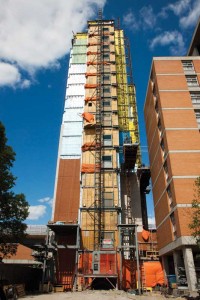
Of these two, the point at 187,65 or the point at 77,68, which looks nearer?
the point at 187,65

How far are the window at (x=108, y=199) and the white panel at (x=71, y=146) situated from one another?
31.0ft

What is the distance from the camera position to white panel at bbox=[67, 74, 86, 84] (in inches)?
2055

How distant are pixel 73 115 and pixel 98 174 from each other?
46.2ft

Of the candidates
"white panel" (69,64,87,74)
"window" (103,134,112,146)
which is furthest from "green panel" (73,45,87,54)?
"window" (103,134,112,146)

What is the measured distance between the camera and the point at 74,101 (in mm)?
49375

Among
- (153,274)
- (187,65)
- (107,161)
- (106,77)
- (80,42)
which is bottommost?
(153,274)

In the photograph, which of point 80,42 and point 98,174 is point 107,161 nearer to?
point 98,174

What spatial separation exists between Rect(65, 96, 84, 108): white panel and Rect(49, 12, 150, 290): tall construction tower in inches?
7.7

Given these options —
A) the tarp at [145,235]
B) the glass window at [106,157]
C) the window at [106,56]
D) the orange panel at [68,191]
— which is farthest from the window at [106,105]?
the tarp at [145,235]

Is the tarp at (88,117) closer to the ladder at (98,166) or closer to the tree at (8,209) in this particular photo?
the ladder at (98,166)

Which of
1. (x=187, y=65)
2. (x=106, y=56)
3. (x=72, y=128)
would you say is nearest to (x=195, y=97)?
(x=187, y=65)

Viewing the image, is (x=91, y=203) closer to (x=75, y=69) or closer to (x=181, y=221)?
(x=181, y=221)

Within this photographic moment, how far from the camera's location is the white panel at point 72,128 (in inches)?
1797

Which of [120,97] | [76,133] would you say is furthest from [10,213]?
[120,97]
